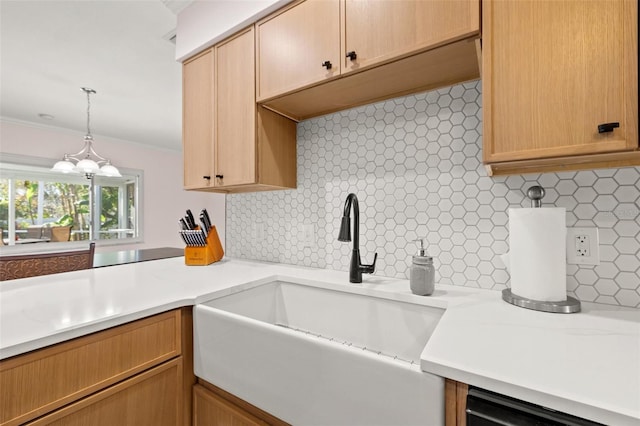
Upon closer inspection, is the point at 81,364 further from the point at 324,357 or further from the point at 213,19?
the point at 213,19

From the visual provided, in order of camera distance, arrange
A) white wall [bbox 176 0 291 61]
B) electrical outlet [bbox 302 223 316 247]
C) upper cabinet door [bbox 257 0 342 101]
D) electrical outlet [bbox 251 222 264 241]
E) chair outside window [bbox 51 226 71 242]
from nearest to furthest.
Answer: upper cabinet door [bbox 257 0 342 101] → white wall [bbox 176 0 291 61] → electrical outlet [bbox 302 223 316 247] → electrical outlet [bbox 251 222 264 241] → chair outside window [bbox 51 226 71 242]

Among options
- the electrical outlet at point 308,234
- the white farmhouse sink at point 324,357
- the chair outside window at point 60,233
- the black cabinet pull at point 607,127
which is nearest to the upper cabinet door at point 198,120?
the electrical outlet at point 308,234

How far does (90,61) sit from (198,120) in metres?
1.64

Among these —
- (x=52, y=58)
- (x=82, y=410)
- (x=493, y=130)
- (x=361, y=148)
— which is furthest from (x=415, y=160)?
(x=52, y=58)

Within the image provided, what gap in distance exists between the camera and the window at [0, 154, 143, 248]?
13.7ft

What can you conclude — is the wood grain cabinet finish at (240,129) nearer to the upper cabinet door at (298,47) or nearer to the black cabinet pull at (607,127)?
the upper cabinet door at (298,47)

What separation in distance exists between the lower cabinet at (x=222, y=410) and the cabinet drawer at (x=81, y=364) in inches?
6.6

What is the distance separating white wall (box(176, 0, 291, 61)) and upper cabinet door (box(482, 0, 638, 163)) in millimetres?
921

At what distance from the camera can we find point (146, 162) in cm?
550

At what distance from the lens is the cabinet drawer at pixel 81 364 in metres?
0.69

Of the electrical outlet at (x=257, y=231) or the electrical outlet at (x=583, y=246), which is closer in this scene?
the electrical outlet at (x=583, y=246)

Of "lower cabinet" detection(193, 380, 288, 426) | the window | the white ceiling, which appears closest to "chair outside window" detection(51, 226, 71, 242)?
the window

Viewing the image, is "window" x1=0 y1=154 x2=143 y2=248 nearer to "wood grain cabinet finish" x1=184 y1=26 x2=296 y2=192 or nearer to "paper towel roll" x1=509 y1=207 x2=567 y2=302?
"wood grain cabinet finish" x1=184 y1=26 x2=296 y2=192

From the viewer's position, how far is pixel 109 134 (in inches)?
186
